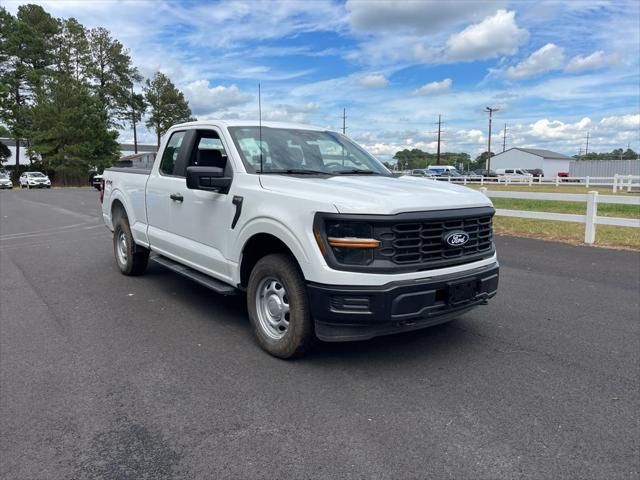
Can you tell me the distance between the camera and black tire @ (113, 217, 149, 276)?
680cm

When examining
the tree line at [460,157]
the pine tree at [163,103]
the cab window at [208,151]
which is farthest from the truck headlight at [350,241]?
the tree line at [460,157]

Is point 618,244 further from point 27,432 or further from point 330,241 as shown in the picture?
point 27,432

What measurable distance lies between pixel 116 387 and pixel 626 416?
3425 millimetres

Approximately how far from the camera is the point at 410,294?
355 centimetres

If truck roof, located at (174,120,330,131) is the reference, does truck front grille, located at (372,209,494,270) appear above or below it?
below

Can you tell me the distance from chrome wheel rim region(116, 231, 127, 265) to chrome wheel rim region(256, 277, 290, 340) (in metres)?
3.59

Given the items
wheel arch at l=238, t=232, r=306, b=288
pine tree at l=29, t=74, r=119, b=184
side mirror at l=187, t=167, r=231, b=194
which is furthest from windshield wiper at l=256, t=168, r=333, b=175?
pine tree at l=29, t=74, r=119, b=184

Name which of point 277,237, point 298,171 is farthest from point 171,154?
point 277,237

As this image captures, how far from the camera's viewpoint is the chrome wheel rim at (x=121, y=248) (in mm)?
7120

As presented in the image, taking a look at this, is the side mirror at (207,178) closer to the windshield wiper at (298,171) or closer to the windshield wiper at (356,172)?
the windshield wiper at (298,171)

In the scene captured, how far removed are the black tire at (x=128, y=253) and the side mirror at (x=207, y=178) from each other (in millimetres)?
2706

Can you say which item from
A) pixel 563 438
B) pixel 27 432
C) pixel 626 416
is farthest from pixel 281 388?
pixel 626 416

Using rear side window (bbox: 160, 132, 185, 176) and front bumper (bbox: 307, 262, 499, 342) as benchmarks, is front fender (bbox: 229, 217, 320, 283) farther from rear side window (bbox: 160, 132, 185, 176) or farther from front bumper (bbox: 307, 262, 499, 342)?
rear side window (bbox: 160, 132, 185, 176)

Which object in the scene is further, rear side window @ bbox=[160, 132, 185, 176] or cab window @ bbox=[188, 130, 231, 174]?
rear side window @ bbox=[160, 132, 185, 176]
